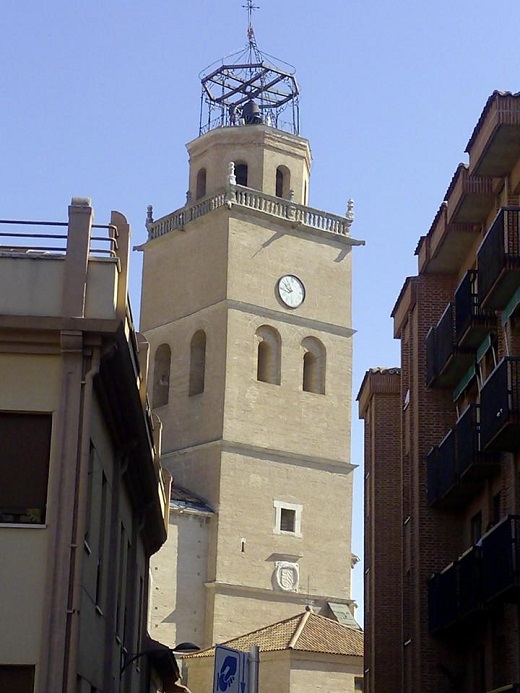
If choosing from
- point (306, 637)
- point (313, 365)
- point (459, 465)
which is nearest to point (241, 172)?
point (313, 365)

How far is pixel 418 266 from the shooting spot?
96.9 feet

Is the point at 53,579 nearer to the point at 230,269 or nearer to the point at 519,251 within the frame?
the point at 519,251

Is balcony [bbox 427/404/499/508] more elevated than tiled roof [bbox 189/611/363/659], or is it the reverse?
tiled roof [bbox 189/611/363/659]

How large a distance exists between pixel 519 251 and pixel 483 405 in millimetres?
2559

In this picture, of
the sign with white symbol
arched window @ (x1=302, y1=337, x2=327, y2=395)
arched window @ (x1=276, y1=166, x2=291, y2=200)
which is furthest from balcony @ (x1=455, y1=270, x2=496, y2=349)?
arched window @ (x1=276, y1=166, x2=291, y2=200)

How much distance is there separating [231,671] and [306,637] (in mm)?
41338

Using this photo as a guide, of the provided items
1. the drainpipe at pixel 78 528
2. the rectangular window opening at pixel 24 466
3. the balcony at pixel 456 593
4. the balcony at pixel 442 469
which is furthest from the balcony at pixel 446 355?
the rectangular window opening at pixel 24 466

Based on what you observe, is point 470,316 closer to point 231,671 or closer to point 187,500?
point 231,671

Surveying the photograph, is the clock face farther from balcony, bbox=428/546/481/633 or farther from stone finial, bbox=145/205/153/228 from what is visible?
balcony, bbox=428/546/481/633

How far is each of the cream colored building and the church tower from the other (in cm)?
480

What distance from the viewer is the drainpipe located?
17234mm

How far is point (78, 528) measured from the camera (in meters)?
17.7

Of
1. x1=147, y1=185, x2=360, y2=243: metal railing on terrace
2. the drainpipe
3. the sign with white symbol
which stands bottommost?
the sign with white symbol

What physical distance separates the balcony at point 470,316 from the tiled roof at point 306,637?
29909mm
